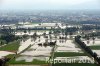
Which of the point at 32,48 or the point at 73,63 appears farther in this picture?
the point at 32,48

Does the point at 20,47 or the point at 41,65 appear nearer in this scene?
the point at 41,65

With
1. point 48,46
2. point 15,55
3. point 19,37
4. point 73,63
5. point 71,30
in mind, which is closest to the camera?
point 73,63

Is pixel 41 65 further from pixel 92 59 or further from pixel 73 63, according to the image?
pixel 92 59

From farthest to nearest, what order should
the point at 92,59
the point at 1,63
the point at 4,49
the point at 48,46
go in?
1. the point at 48,46
2. the point at 4,49
3. the point at 92,59
4. the point at 1,63

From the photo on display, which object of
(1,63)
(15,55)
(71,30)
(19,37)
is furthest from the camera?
(71,30)

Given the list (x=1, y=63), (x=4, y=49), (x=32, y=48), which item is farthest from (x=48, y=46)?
(x=1, y=63)

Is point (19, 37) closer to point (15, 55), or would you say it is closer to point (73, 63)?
point (15, 55)

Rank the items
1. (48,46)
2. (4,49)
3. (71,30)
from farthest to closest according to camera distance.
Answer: (71,30)
(48,46)
(4,49)

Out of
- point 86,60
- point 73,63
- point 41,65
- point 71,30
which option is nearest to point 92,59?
point 86,60
